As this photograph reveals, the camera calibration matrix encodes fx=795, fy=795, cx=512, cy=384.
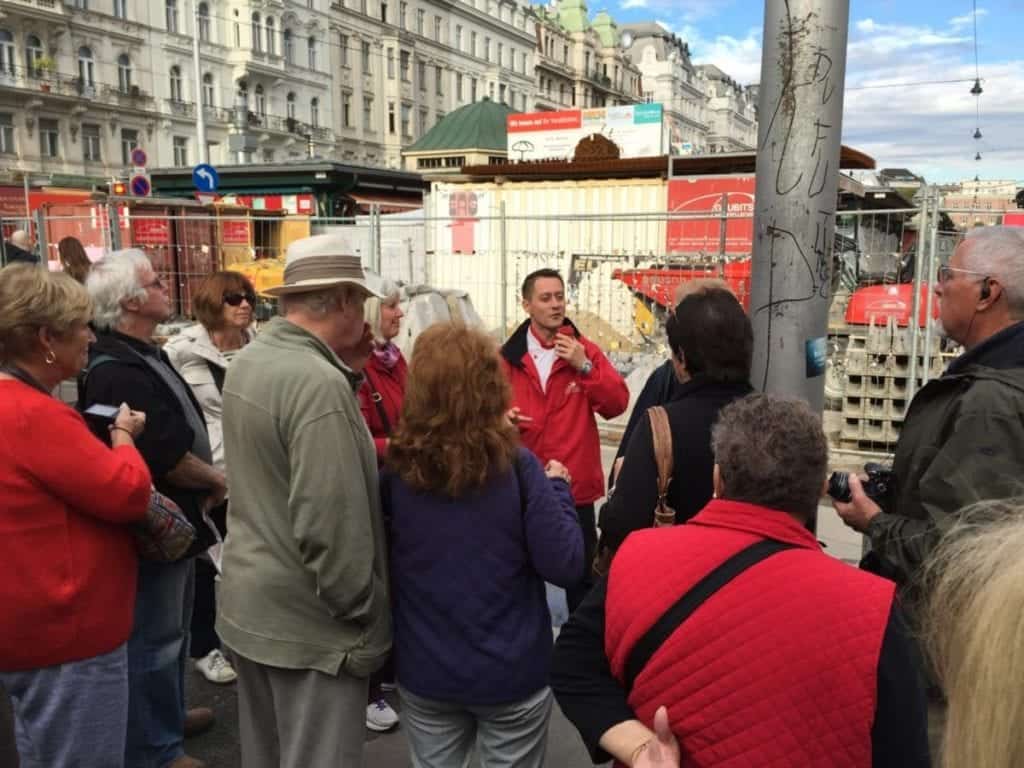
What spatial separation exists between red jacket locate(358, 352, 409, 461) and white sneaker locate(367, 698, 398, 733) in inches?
47.8

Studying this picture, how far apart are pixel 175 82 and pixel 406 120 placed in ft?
66.5

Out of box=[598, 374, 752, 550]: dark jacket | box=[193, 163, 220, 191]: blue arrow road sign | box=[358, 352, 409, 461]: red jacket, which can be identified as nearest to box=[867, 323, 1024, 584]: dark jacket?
box=[598, 374, 752, 550]: dark jacket

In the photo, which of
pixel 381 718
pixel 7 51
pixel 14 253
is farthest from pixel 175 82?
pixel 381 718

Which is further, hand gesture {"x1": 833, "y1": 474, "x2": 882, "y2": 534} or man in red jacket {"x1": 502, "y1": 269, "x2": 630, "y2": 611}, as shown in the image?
man in red jacket {"x1": 502, "y1": 269, "x2": 630, "y2": 611}

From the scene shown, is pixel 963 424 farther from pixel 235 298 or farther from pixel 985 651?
pixel 235 298

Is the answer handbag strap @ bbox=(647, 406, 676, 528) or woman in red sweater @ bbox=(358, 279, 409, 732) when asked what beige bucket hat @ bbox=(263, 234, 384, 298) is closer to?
woman in red sweater @ bbox=(358, 279, 409, 732)

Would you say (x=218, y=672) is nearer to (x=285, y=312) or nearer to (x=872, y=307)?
(x=285, y=312)

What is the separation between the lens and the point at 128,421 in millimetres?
2520

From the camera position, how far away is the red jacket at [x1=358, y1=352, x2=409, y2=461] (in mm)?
3156

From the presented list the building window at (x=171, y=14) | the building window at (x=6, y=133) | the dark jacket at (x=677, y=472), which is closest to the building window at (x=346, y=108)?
the building window at (x=171, y=14)

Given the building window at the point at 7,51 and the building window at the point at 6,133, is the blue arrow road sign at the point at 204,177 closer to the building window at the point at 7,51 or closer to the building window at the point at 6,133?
the building window at the point at 6,133

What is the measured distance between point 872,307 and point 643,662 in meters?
7.45

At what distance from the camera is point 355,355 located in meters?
2.83

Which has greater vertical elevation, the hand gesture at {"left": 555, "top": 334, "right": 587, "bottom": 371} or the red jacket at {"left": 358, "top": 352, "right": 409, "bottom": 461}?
the hand gesture at {"left": 555, "top": 334, "right": 587, "bottom": 371}
